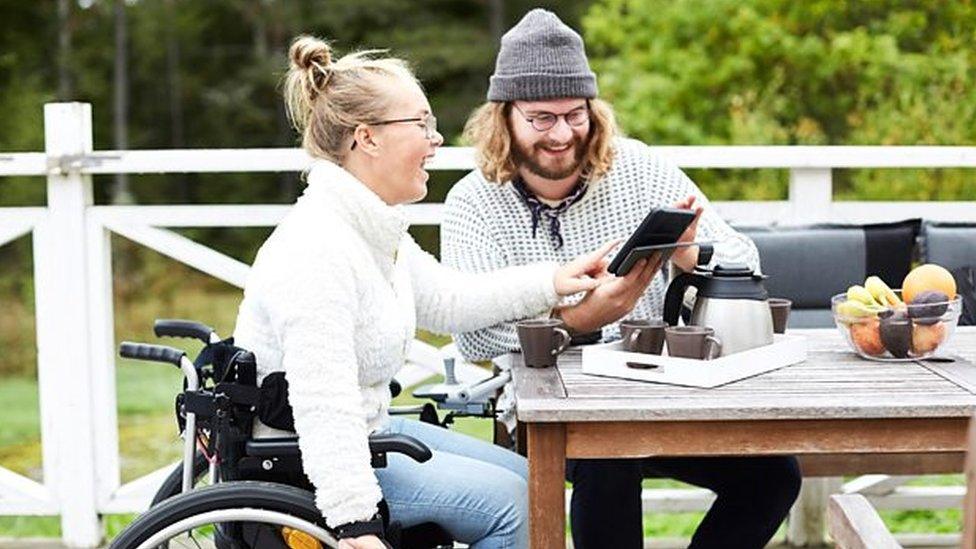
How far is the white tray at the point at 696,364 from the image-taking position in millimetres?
2125

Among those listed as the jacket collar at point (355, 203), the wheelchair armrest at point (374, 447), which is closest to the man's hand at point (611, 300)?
the jacket collar at point (355, 203)

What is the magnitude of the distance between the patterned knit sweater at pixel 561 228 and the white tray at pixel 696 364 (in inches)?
15.3

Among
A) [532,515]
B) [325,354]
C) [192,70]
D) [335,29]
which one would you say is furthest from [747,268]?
[192,70]

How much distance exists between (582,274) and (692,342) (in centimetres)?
39

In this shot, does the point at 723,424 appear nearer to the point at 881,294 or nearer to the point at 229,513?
the point at 881,294

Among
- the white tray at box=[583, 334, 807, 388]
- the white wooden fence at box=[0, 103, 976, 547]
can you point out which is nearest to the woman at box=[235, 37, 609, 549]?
the white tray at box=[583, 334, 807, 388]

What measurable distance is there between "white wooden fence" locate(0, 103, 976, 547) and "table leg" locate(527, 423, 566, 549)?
1.28m

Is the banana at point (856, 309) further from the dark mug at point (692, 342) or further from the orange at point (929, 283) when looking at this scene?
the dark mug at point (692, 342)

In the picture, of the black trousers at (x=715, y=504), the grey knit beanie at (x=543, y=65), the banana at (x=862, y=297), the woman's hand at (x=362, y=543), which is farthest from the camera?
the grey knit beanie at (x=543, y=65)

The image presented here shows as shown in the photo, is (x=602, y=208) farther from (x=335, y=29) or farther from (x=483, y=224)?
(x=335, y=29)

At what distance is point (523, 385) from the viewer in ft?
7.04

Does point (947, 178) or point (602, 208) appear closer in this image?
point (602, 208)

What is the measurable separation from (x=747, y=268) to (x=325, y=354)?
74cm

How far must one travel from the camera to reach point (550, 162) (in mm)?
2648
